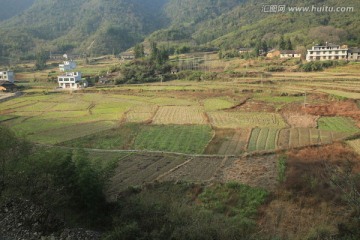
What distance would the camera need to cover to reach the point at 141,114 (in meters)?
35.7

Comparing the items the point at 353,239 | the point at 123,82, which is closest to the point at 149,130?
the point at 353,239

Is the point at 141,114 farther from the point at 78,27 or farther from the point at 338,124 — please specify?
the point at 78,27

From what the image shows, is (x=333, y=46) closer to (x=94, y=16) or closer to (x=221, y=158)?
(x=221, y=158)

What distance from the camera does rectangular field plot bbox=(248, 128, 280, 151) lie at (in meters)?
24.0

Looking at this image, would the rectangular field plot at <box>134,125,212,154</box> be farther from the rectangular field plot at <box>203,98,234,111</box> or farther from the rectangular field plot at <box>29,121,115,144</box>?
the rectangular field plot at <box>203,98,234,111</box>

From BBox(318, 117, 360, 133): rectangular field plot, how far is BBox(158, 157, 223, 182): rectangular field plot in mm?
10766

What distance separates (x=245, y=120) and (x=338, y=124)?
7473mm

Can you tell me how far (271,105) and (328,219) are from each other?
79.2 feet

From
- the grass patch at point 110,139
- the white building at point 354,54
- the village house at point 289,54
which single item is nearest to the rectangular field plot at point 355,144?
the grass patch at point 110,139

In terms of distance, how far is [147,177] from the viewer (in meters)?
19.6

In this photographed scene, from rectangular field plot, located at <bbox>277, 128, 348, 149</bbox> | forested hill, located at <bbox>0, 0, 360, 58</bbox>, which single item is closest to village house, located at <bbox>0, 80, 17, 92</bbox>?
rectangular field plot, located at <bbox>277, 128, 348, 149</bbox>

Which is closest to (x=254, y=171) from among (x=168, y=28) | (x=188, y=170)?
(x=188, y=170)

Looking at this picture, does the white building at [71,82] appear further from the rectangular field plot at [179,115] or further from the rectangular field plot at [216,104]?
the rectangular field plot at [216,104]

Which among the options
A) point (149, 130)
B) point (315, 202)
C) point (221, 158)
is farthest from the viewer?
point (149, 130)
